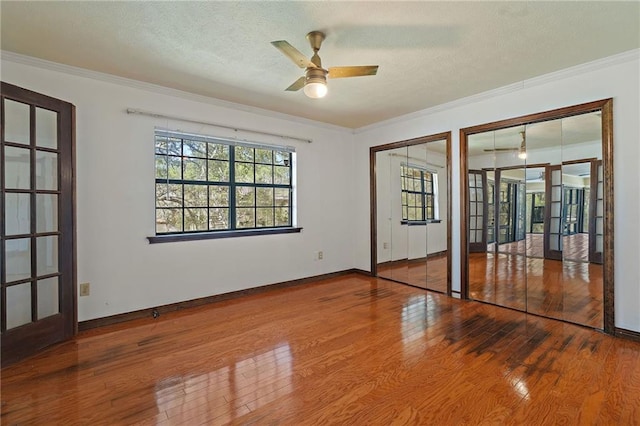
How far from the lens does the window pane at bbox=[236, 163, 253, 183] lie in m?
4.09

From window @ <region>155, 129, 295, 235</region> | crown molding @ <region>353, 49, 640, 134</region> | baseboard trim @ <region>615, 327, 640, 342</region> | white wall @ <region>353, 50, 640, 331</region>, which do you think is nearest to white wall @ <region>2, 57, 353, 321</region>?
window @ <region>155, 129, 295, 235</region>

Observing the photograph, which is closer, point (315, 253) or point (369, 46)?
point (369, 46)

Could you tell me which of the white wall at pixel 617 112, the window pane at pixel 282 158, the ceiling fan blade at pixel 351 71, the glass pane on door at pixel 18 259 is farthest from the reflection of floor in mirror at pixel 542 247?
the glass pane on door at pixel 18 259

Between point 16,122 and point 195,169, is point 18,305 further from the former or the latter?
point 195,169

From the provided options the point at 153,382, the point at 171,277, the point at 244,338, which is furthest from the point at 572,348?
the point at 171,277

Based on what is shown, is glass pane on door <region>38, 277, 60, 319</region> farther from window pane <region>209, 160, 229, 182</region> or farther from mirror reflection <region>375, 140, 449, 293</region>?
mirror reflection <region>375, 140, 449, 293</region>

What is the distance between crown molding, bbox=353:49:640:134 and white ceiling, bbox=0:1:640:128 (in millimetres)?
92

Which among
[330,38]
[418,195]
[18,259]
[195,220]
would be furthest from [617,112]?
[18,259]

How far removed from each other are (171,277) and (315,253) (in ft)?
7.00

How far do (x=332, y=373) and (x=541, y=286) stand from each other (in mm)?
2656

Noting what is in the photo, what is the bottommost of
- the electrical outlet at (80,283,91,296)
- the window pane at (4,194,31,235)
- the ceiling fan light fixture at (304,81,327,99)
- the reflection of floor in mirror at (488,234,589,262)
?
the electrical outlet at (80,283,91,296)

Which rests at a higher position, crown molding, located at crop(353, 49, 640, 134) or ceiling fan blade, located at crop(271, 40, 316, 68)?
crown molding, located at crop(353, 49, 640, 134)

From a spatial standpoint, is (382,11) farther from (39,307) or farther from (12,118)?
(39,307)

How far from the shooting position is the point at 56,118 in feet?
8.89
